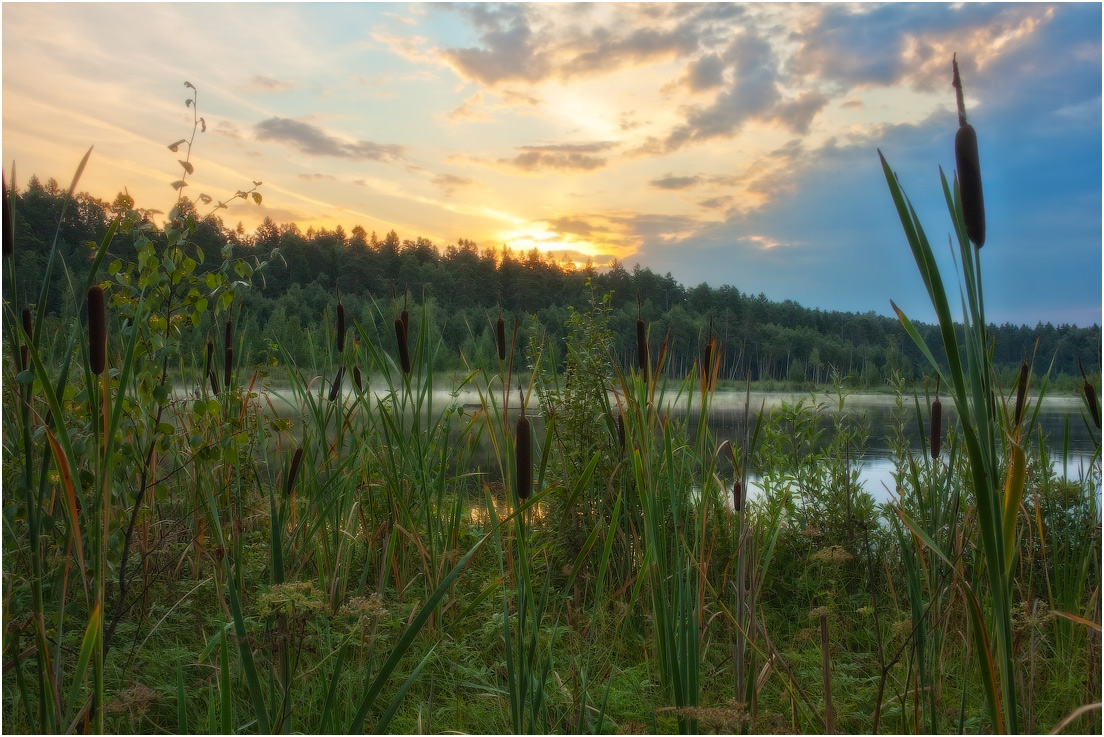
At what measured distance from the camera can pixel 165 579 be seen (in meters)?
2.98

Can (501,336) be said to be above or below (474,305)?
below

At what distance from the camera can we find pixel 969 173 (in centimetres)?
96

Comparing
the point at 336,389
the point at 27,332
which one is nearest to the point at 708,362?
the point at 336,389

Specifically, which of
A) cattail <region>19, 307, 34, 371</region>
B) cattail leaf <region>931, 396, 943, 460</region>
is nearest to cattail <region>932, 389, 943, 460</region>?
cattail leaf <region>931, 396, 943, 460</region>

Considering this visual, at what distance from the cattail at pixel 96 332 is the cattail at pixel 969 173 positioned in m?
1.56

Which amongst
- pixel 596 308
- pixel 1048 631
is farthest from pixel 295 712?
pixel 1048 631

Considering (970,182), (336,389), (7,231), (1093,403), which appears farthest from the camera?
(336,389)

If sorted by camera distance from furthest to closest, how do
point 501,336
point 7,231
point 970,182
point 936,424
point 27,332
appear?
point 501,336, point 936,424, point 27,332, point 7,231, point 970,182

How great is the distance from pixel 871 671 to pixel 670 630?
1798 millimetres

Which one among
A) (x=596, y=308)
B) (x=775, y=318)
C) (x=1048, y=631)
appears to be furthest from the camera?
(x=775, y=318)

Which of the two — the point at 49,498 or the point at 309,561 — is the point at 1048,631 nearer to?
the point at 309,561

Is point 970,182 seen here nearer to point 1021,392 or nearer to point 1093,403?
point 1021,392

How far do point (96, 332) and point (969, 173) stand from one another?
1629 millimetres

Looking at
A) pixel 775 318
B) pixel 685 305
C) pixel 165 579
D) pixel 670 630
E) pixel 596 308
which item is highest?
pixel 775 318
